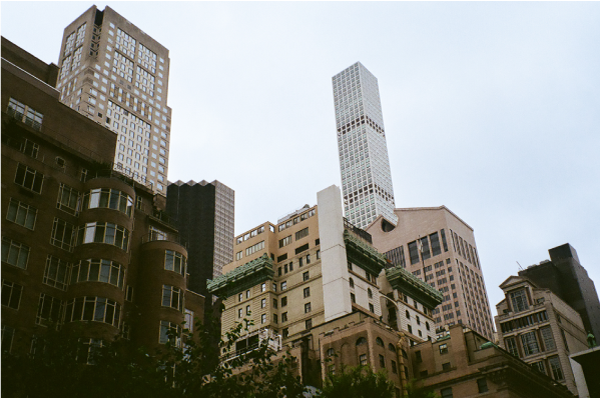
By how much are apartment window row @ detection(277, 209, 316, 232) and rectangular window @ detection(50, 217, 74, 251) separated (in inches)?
2643

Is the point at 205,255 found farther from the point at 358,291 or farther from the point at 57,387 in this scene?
the point at 57,387

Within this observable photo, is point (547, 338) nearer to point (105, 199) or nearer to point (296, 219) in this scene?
point (296, 219)

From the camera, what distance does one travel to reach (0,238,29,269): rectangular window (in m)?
46.3

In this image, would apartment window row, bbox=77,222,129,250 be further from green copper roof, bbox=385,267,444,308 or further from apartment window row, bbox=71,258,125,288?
green copper roof, bbox=385,267,444,308

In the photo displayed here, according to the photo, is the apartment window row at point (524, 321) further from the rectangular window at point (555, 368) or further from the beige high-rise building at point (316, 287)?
the beige high-rise building at point (316, 287)

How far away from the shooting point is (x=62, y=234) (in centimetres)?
5141

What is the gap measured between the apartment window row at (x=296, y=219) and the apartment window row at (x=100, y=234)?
65.6m

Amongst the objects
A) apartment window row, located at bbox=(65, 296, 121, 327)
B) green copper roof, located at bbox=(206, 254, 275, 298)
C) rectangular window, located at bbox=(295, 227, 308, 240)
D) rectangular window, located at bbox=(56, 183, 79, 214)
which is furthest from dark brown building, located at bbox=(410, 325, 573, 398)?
rectangular window, located at bbox=(56, 183, 79, 214)

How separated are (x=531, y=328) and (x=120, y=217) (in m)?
84.3

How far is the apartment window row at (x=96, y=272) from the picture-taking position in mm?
49625

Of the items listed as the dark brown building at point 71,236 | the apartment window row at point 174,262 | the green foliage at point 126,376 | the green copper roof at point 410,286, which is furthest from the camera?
the green copper roof at point 410,286

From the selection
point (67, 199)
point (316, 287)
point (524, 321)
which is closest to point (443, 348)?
point (316, 287)

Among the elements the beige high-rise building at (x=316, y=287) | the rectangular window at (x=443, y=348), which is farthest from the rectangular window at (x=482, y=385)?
the beige high-rise building at (x=316, y=287)

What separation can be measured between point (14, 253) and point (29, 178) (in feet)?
22.0
